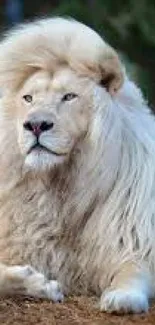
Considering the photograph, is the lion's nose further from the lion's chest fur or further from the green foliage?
the green foliage

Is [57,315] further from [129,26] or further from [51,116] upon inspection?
[129,26]

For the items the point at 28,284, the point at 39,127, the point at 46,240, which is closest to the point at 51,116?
the point at 39,127

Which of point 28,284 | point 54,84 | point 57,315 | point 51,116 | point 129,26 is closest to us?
point 57,315

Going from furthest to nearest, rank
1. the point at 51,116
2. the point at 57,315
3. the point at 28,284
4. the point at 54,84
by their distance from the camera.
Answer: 1. the point at 54,84
2. the point at 51,116
3. the point at 28,284
4. the point at 57,315

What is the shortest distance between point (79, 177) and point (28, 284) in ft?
1.55

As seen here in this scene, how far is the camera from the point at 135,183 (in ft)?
14.0

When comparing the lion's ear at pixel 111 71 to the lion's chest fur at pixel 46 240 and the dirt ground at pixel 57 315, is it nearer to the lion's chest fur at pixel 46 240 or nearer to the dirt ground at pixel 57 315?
the lion's chest fur at pixel 46 240

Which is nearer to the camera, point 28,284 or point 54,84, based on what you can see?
point 28,284

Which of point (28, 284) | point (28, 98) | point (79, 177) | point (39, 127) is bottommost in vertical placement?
point (28, 284)

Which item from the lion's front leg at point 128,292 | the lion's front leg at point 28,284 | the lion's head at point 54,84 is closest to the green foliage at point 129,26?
the lion's head at point 54,84

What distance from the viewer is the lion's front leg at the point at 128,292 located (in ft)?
12.6

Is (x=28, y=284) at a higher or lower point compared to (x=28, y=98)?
lower

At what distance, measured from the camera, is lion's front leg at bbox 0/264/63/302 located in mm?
3980

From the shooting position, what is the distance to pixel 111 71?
4234 mm
